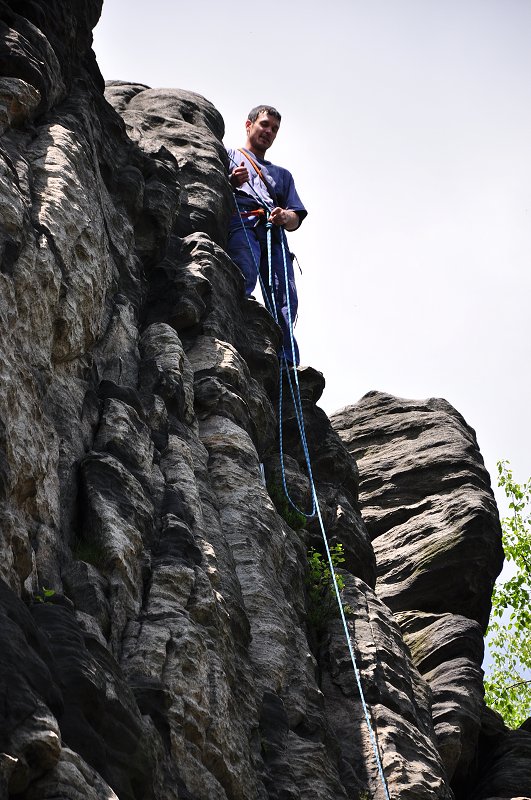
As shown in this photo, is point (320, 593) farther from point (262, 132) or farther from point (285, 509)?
point (262, 132)

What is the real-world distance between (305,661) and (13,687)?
5902 mm

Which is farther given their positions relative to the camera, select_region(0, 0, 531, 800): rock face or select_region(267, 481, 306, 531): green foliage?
select_region(267, 481, 306, 531): green foliage

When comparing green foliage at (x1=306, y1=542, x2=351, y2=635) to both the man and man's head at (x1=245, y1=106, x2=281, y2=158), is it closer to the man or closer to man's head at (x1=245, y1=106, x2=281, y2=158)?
the man

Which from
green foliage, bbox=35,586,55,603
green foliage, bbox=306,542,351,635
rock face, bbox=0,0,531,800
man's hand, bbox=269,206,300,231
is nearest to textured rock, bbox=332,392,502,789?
rock face, bbox=0,0,531,800

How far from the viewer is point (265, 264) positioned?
59.6 ft

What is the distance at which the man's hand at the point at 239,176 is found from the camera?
18625 millimetres

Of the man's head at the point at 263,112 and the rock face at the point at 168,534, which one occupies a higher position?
the man's head at the point at 263,112

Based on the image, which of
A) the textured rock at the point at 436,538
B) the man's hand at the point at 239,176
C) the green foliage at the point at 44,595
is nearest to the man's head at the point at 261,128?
the man's hand at the point at 239,176

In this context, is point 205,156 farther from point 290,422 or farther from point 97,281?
point 97,281

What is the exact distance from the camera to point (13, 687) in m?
5.30

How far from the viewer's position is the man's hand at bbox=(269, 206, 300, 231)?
18016mm

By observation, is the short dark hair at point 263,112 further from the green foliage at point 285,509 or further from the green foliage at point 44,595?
the green foliage at point 44,595

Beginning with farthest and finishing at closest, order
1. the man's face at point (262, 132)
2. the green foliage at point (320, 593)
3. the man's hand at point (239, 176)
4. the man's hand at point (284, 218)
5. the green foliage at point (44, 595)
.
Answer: the man's face at point (262, 132) → the man's hand at point (239, 176) → the man's hand at point (284, 218) → the green foliage at point (320, 593) → the green foliage at point (44, 595)

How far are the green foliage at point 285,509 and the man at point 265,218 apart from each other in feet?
11.4
